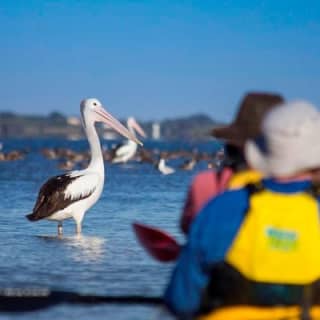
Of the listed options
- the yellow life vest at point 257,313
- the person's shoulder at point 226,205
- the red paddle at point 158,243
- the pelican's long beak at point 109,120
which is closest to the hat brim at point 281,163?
the person's shoulder at point 226,205

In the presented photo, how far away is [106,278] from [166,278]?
53 cm

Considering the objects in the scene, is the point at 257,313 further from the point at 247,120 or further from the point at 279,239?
the point at 247,120

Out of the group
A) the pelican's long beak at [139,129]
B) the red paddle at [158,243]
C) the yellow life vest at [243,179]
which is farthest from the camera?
the pelican's long beak at [139,129]

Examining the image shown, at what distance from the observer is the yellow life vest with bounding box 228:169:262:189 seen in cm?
382

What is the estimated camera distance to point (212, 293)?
380 centimetres

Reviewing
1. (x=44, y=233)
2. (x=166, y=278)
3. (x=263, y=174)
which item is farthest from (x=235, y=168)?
(x=44, y=233)

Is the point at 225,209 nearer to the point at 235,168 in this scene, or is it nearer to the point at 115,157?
the point at 235,168

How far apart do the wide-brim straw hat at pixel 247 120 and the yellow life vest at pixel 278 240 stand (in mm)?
322

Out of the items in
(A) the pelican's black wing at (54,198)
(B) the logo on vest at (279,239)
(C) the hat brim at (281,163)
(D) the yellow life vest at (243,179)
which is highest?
(C) the hat brim at (281,163)

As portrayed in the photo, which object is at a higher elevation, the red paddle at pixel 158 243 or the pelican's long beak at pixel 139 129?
the red paddle at pixel 158 243

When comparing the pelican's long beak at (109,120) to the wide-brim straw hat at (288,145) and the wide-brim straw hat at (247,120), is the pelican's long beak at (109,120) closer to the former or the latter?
the wide-brim straw hat at (247,120)

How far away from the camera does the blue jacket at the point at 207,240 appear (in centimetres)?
368

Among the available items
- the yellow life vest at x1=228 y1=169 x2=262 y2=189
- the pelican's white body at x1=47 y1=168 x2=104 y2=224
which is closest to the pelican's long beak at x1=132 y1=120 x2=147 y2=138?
the pelican's white body at x1=47 y1=168 x2=104 y2=224

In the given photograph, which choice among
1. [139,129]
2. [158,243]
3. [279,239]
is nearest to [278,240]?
[279,239]
